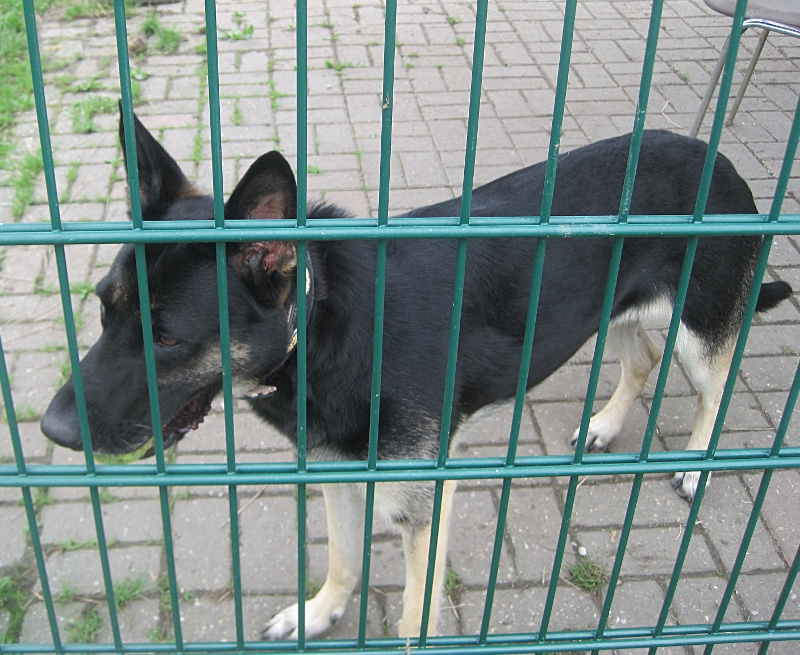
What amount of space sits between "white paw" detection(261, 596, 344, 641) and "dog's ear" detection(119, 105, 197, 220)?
1.42m

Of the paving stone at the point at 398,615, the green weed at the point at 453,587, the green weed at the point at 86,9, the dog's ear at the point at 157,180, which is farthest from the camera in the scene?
the green weed at the point at 86,9

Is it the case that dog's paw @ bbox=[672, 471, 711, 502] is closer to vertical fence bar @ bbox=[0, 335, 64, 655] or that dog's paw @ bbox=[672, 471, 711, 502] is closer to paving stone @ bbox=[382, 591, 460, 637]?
paving stone @ bbox=[382, 591, 460, 637]

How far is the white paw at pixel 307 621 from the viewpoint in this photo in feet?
8.64

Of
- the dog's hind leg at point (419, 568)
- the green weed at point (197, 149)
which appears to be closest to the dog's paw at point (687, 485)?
the dog's hind leg at point (419, 568)

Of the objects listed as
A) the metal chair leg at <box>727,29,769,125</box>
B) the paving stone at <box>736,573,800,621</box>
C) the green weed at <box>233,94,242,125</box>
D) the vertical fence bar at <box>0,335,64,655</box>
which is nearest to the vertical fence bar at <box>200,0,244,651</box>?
the vertical fence bar at <box>0,335,64,655</box>

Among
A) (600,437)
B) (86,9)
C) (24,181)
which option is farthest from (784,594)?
(86,9)

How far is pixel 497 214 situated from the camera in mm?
2445

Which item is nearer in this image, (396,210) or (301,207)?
(301,207)

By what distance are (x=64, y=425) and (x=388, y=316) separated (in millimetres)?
917

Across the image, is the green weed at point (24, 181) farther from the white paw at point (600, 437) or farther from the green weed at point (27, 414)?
the white paw at point (600, 437)

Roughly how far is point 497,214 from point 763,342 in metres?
2.18

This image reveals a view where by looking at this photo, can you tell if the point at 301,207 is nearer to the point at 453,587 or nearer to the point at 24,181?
the point at 453,587

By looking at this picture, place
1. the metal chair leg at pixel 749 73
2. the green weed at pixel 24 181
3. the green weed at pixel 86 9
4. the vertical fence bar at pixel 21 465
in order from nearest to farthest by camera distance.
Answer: the vertical fence bar at pixel 21 465 → the green weed at pixel 24 181 → the metal chair leg at pixel 749 73 → the green weed at pixel 86 9

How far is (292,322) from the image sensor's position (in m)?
2.01
